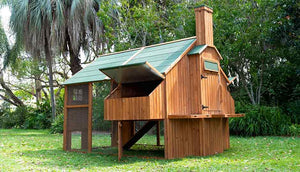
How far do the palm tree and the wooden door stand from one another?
11362 millimetres

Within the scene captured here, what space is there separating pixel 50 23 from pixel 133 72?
38.3ft

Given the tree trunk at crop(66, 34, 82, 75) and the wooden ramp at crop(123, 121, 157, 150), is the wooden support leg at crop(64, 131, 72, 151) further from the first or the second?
the tree trunk at crop(66, 34, 82, 75)

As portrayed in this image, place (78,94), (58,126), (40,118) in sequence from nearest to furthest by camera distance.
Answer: (78,94)
(58,126)
(40,118)

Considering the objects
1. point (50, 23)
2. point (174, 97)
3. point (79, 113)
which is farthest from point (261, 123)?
point (50, 23)

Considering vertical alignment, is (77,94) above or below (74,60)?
below

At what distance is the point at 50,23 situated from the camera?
1886 cm

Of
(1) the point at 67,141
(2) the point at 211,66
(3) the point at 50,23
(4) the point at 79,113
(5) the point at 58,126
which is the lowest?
(1) the point at 67,141

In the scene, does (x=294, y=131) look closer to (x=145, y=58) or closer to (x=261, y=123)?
(x=261, y=123)

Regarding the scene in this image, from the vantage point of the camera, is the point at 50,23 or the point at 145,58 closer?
the point at 145,58

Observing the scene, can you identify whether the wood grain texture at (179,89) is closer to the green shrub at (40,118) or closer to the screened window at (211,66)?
the screened window at (211,66)

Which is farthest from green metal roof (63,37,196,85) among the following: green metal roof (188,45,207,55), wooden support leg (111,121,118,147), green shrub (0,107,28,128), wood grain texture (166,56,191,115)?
green shrub (0,107,28,128)

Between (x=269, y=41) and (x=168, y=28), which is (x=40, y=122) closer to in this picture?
(x=168, y=28)

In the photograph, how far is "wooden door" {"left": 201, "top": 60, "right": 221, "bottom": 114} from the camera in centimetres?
949

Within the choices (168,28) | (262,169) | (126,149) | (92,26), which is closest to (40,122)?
(92,26)
